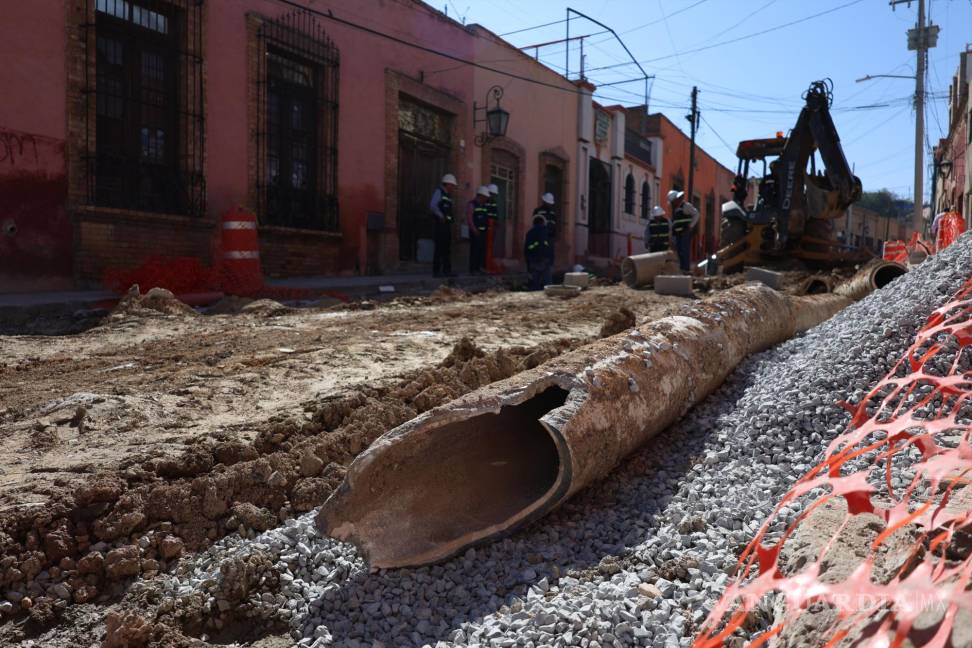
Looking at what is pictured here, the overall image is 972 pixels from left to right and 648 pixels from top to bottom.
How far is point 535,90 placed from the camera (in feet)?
56.7

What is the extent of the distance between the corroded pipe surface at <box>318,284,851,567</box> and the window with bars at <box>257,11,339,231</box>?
8516mm

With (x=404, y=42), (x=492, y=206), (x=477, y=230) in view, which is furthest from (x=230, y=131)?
(x=492, y=206)

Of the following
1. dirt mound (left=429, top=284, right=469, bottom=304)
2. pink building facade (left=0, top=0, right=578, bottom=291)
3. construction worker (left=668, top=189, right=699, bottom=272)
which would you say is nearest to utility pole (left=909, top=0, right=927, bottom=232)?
construction worker (left=668, top=189, right=699, bottom=272)

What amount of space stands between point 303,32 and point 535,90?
25.0ft

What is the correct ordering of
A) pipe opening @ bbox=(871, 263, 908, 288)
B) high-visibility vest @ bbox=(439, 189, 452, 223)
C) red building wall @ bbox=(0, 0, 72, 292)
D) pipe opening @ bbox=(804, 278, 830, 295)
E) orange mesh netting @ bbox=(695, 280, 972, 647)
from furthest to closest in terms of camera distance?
high-visibility vest @ bbox=(439, 189, 452, 223) → pipe opening @ bbox=(804, 278, 830, 295) → pipe opening @ bbox=(871, 263, 908, 288) → red building wall @ bbox=(0, 0, 72, 292) → orange mesh netting @ bbox=(695, 280, 972, 647)

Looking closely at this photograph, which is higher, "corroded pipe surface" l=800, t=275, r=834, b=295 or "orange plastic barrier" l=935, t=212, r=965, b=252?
"orange plastic barrier" l=935, t=212, r=965, b=252

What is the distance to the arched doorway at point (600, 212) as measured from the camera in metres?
21.7

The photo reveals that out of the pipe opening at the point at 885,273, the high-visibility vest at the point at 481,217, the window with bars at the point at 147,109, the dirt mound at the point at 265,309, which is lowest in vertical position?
the dirt mound at the point at 265,309

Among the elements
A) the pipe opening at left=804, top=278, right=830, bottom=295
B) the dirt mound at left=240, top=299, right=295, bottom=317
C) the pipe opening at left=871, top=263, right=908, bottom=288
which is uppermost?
the pipe opening at left=871, top=263, right=908, bottom=288

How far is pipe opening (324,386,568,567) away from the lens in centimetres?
240

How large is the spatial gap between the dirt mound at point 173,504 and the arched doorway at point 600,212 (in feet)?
62.4

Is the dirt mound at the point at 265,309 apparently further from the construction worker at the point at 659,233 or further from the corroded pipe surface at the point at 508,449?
the construction worker at the point at 659,233

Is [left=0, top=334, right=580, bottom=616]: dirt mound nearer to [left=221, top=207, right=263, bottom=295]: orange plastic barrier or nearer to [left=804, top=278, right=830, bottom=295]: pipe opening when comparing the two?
[left=221, top=207, right=263, bottom=295]: orange plastic barrier

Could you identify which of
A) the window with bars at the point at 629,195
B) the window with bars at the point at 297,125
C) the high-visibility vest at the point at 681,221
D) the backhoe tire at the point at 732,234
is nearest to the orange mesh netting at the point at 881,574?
the window with bars at the point at 297,125
